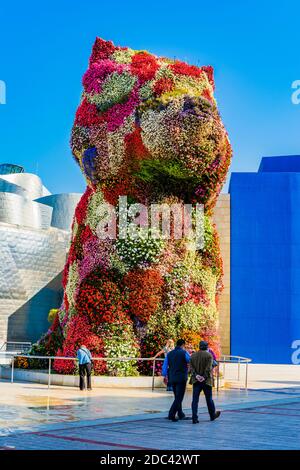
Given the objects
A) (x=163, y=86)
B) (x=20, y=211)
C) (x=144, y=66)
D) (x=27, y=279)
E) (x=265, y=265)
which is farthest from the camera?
(x=20, y=211)

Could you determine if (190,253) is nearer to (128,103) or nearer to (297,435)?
(128,103)

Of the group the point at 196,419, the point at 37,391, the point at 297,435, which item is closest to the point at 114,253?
the point at 37,391

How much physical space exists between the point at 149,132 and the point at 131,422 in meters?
8.84

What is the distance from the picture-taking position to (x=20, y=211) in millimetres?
56344

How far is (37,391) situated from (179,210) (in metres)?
6.20

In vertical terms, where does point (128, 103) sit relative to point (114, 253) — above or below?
above

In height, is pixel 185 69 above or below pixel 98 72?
above

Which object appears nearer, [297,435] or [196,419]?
[297,435]

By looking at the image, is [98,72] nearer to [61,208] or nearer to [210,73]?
[210,73]

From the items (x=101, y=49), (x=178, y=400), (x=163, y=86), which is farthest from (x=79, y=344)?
(x=101, y=49)

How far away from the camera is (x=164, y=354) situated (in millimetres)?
16422

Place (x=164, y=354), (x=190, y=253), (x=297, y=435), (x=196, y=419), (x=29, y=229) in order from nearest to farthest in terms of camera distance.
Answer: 1. (x=297, y=435)
2. (x=196, y=419)
3. (x=164, y=354)
4. (x=190, y=253)
5. (x=29, y=229)

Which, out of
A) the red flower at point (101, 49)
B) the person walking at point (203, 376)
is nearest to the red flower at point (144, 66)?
the red flower at point (101, 49)

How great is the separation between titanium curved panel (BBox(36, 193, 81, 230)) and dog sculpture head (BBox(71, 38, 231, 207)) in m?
47.5
